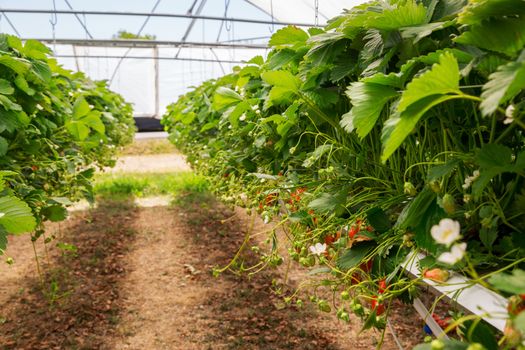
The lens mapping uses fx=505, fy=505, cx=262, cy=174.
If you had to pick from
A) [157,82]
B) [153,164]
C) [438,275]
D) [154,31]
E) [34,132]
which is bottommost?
[153,164]

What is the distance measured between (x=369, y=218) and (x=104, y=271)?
11.4 ft

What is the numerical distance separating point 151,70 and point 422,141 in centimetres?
1357

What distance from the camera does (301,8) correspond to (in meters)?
8.62

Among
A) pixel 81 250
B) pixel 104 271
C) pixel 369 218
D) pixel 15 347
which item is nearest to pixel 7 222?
pixel 369 218

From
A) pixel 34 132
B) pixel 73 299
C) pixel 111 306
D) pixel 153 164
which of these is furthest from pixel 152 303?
pixel 153 164

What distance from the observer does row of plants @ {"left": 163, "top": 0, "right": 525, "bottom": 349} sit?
0.53 meters

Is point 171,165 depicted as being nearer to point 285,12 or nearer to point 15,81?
point 285,12

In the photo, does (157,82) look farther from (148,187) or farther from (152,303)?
(152,303)

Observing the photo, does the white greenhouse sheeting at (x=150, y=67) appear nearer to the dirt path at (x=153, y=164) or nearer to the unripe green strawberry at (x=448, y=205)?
the dirt path at (x=153, y=164)

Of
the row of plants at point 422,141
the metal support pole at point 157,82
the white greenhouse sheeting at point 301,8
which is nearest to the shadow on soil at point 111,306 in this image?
the row of plants at point 422,141

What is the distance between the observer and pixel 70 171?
1995mm

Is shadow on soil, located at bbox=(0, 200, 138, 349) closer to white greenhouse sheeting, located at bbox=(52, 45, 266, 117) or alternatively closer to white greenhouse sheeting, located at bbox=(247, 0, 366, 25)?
white greenhouse sheeting, located at bbox=(247, 0, 366, 25)

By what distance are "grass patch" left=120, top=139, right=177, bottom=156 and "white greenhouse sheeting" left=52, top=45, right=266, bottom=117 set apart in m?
1.25

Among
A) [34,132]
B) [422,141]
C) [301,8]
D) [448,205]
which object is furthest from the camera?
[301,8]
